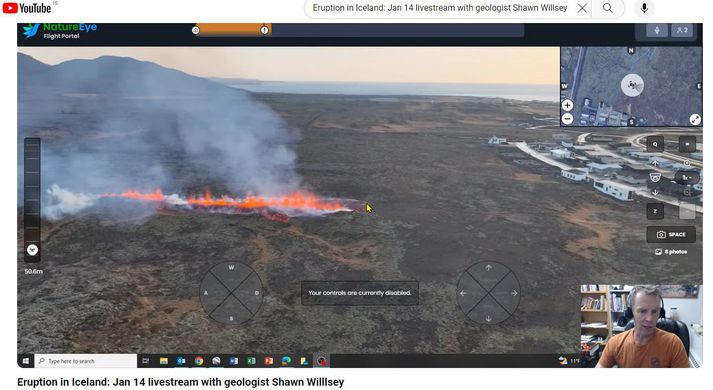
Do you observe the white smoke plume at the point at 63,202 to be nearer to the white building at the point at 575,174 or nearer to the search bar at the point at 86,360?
the search bar at the point at 86,360

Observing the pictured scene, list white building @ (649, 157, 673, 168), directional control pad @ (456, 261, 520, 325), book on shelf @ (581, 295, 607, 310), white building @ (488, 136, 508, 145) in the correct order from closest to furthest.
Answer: book on shelf @ (581, 295, 607, 310) < directional control pad @ (456, 261, 520, 325) < white building @ (649, 157, 673, 168) < white building @ (488, 136, 508, 145)

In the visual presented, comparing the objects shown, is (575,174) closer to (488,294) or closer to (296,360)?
(488,294)

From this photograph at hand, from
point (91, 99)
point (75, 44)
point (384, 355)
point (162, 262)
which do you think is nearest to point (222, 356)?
point (384, 355)

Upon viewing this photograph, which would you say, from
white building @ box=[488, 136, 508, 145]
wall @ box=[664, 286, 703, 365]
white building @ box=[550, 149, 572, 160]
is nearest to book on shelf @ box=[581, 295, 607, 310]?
wall @ box=[664, 286, 703, 365]
